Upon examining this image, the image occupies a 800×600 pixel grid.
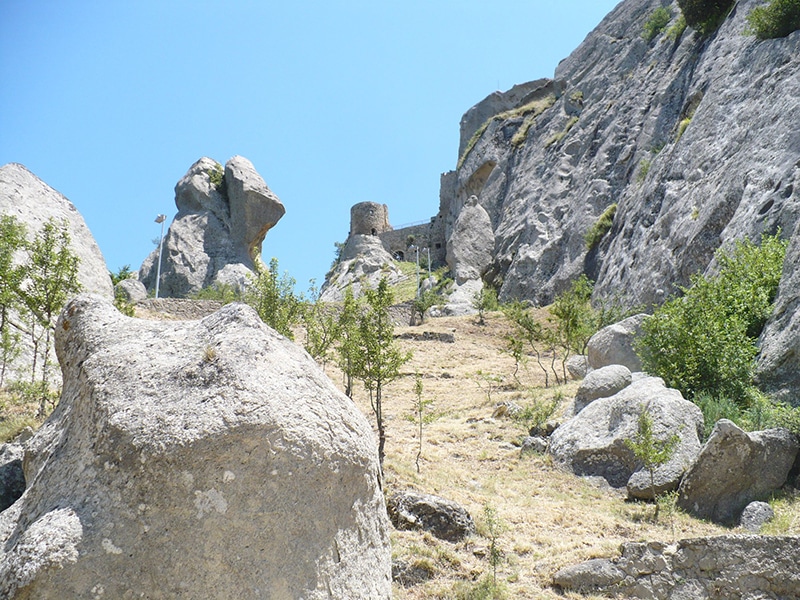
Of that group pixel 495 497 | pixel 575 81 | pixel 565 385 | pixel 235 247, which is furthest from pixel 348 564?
pixel 575 81

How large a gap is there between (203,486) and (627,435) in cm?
874

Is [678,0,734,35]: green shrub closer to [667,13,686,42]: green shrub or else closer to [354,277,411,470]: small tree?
[667,13,686,42]: green shrub

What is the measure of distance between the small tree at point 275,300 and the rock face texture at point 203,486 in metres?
11.6

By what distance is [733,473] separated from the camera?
9.31 metres

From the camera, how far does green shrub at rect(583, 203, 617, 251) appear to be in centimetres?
3406

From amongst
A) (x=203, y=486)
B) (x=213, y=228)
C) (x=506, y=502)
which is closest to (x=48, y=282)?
(x=506, y=502)

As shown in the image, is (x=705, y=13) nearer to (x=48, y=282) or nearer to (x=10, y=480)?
(x=48, y=282)

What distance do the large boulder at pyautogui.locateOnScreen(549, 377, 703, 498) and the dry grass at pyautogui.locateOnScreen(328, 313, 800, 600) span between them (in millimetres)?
338

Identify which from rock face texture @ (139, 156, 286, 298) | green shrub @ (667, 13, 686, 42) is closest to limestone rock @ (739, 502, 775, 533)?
green shrub @ (667, 13, 686, 42)

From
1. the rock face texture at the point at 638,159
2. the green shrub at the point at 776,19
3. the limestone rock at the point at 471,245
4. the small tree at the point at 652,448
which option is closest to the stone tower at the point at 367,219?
the rock face texture at the point at 638,159

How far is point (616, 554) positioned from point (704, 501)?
2373 mm

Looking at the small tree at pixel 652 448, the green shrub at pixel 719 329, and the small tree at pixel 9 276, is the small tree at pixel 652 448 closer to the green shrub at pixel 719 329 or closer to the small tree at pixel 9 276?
the green shrub at pixel 719 329

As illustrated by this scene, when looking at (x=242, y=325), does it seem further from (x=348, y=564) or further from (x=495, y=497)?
(x=495, y=497)

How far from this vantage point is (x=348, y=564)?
400 cm
